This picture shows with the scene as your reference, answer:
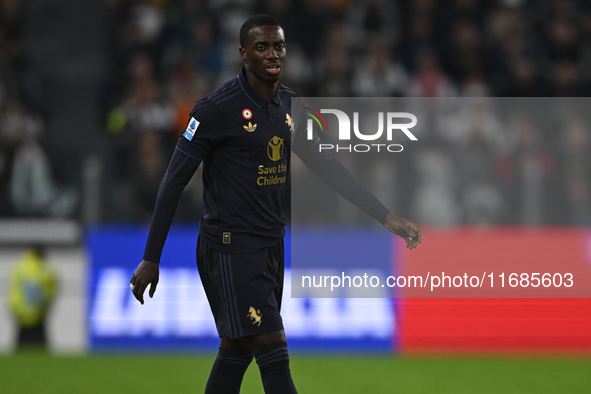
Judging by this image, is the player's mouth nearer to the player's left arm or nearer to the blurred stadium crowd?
the player's left arm

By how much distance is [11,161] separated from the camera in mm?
7336

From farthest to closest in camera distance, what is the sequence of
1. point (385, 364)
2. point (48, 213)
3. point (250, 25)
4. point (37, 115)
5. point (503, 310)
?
1. point (37, 115)
2. point (48, 213)
3. point (385, 364)
4. point (503, 310)
5. point (250, 25)

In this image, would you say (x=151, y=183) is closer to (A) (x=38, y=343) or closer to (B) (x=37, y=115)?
(A) (x=38, y=343)

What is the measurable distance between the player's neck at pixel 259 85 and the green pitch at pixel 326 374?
2.49 metres

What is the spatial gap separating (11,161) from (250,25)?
4883mm

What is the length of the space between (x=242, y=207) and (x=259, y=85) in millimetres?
508

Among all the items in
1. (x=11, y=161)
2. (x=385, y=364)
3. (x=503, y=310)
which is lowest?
(x=385, y=364)

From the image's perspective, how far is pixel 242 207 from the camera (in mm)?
3176

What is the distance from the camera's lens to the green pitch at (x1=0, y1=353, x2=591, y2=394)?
5121mm

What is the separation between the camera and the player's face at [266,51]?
3113 millimetres

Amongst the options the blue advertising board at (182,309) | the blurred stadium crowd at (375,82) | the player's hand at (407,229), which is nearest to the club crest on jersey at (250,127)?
the player's hand at (407,229)

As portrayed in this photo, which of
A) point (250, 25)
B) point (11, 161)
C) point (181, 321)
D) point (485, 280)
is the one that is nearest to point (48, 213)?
point (11, 161)

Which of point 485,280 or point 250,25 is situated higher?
point 250,25

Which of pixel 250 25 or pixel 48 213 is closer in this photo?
pixel 250 25
